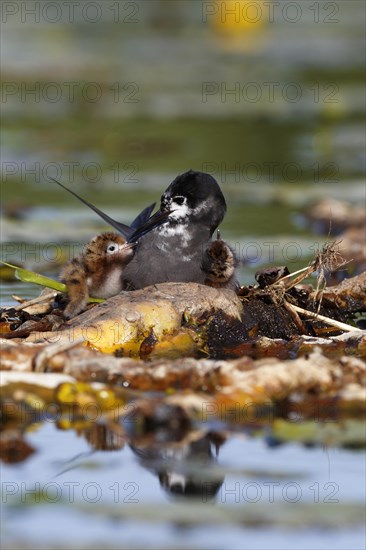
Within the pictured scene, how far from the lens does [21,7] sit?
26.2 meters

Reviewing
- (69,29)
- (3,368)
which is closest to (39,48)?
(69,29)

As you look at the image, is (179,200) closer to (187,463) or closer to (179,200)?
(179,200)

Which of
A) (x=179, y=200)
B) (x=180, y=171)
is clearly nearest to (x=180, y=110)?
(x=180, y=171)

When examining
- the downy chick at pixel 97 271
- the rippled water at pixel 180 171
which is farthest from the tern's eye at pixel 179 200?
the rippled water at pixel 180 171

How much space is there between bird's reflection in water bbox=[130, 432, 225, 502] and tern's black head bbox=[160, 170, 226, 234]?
2.53m

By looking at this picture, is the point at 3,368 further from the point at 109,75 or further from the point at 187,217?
the point at 109,75

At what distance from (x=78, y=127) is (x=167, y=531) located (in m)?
13.9

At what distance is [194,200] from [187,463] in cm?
289

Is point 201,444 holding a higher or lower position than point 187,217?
lower

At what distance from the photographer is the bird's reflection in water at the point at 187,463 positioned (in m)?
5.09

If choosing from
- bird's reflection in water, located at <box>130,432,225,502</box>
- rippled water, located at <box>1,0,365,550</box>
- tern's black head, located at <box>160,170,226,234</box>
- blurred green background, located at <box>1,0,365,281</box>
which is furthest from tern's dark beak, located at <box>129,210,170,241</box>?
bird's reflection in water, located at <box>130,432,225,502</box>

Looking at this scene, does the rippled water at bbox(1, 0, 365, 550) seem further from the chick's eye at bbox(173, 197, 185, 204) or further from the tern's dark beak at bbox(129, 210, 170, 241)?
the chick's eye at bbox(173, 197, 185, 204)

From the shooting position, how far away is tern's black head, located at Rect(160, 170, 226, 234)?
26.0ft

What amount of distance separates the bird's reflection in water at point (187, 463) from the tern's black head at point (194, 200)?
8.29 ft
